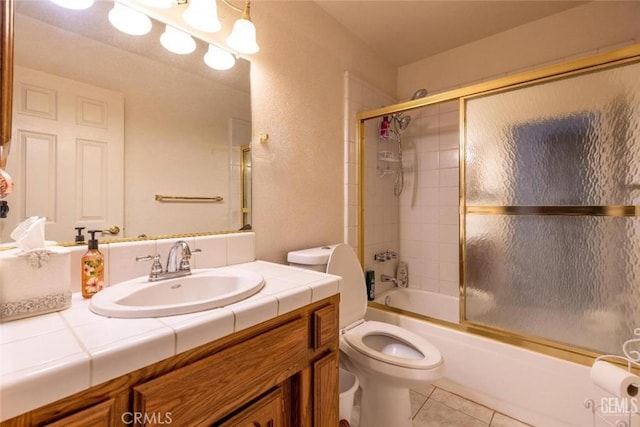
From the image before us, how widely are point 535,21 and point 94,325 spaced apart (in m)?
2.79

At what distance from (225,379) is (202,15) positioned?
1245 mm

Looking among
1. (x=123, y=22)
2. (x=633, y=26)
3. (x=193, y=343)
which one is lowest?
(x=193, y=343)

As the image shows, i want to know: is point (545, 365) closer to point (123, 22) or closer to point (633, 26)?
point (633, 26)

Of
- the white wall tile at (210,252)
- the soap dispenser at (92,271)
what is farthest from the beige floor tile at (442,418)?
the soap dispenser at (92,271)

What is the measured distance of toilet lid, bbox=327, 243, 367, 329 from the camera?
149cm

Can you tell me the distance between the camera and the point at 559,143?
1.50 meters

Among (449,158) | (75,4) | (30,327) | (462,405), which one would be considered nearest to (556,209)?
(449,158)

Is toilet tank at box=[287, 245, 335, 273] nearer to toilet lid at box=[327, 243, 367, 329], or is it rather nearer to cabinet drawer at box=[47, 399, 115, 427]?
toilet lid at box=[327, 243, 367, 329]

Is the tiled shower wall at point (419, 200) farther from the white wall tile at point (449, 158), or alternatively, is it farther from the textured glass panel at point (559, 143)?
the textured glass panel at point (559, 143)

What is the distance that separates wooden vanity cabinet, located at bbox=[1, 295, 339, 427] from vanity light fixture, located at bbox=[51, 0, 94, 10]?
1.11 metres

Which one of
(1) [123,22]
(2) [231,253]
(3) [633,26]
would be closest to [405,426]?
(2) [231,253]

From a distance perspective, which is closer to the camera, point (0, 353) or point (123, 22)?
point (0, 353)

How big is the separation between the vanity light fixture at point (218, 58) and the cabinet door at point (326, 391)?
1256 millimetres

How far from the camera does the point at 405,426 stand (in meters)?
1.28
